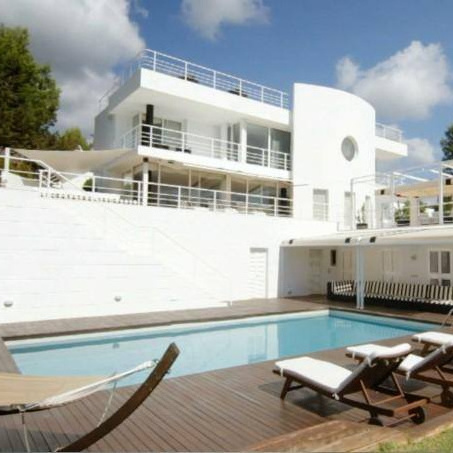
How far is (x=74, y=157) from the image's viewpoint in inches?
→ 779

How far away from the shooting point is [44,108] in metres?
31.3

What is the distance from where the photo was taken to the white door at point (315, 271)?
24953 mm

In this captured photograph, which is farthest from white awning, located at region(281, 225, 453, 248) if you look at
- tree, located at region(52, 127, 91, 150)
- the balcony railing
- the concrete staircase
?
tree, located at region(52, 127, 91, 150)

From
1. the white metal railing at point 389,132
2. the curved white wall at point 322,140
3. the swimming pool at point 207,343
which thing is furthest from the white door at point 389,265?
the white metal railing at point 389,132

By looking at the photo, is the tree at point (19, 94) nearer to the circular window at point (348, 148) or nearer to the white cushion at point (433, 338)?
the circular window at point (348, 148)

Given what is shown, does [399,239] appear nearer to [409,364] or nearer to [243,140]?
[243,140]

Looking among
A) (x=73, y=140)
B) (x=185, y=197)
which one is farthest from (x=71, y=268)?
(x=73, y=140)

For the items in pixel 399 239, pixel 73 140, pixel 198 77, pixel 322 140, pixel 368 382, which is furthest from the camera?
pixel 73 140

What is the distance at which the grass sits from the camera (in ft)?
14.7

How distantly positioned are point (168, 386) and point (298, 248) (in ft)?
56.6

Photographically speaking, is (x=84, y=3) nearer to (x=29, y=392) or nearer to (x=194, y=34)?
(x=194, y=34)

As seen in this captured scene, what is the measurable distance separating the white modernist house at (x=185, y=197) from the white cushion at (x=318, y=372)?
33.8 ft

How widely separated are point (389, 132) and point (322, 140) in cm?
1070

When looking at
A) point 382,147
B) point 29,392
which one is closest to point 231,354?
point 29,392
